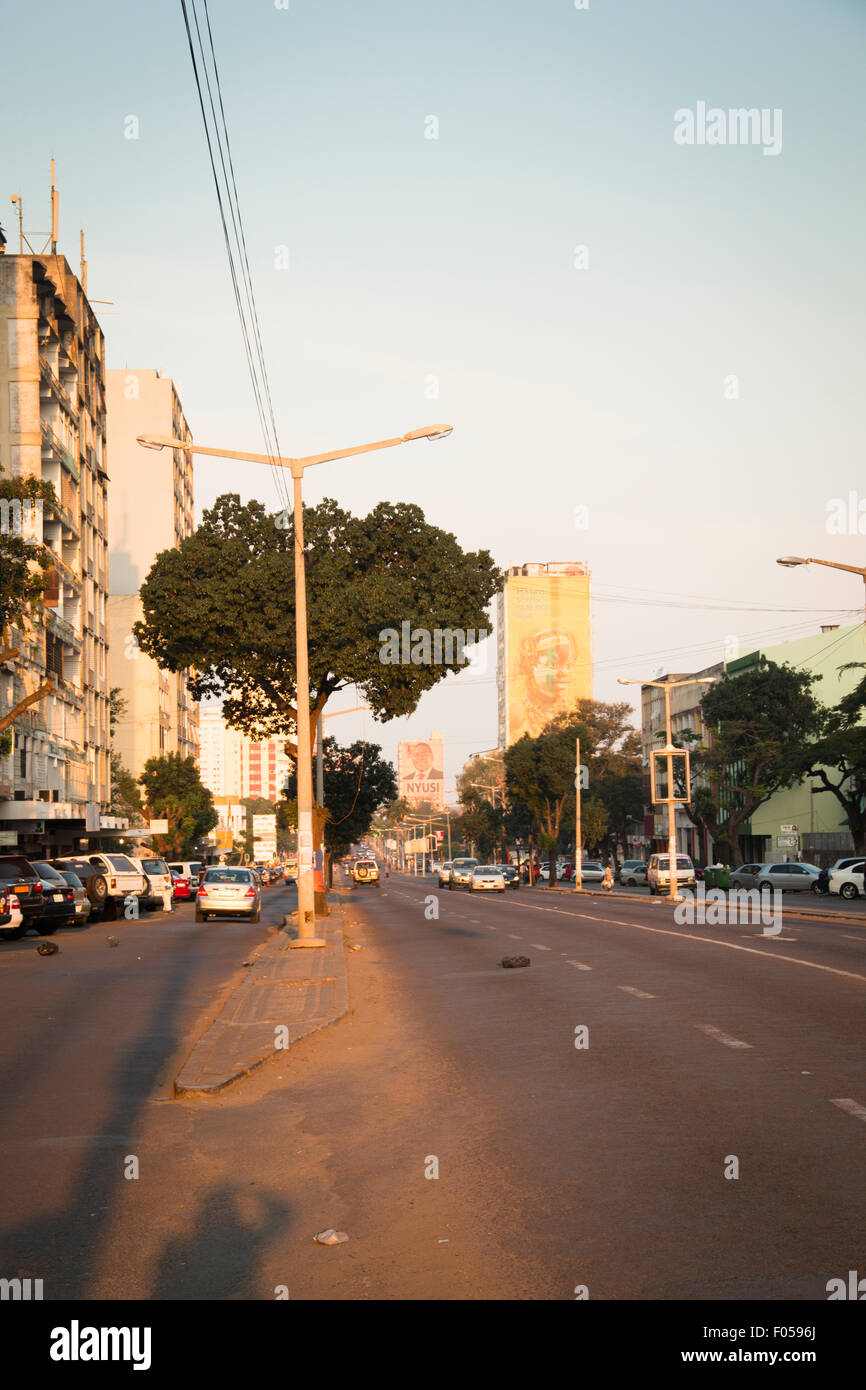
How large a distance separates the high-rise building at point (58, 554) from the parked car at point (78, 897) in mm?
14797

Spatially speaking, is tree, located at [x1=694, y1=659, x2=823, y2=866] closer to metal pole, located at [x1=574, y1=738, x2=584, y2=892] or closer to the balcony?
metal pole, located at [x1=574, y1=738, x2=584, y2=892]

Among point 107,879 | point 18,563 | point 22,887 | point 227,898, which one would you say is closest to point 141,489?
point 107,879

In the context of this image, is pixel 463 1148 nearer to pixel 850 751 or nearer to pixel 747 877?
pixel 747 877

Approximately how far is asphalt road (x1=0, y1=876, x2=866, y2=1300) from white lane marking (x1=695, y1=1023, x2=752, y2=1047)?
4cm

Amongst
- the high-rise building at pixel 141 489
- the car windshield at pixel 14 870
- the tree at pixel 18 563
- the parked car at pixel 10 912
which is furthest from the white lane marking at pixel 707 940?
the high-rise building at pixel 141 489

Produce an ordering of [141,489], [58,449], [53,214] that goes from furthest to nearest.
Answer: [141,489], [53,214], [58,449]

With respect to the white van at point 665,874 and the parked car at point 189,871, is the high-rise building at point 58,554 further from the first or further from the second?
the white van at point 665,874

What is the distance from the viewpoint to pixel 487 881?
69.1 metres

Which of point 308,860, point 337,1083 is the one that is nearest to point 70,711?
point 308,860

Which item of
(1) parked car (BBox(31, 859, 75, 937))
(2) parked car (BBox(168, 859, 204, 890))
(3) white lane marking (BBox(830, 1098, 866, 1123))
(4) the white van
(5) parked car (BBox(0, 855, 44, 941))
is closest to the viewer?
(3) white lane marking (BBox(830, 1098, 866, 1123))

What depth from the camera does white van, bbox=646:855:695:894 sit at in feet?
198

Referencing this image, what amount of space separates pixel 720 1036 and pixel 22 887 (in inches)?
856

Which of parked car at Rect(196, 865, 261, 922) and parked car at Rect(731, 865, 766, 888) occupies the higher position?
parked car at Rect(196, 865, 261, 922)

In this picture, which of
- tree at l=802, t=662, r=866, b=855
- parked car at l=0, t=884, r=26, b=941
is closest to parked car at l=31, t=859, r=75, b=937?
parked car at l=0, t=884, r=26, b=941
